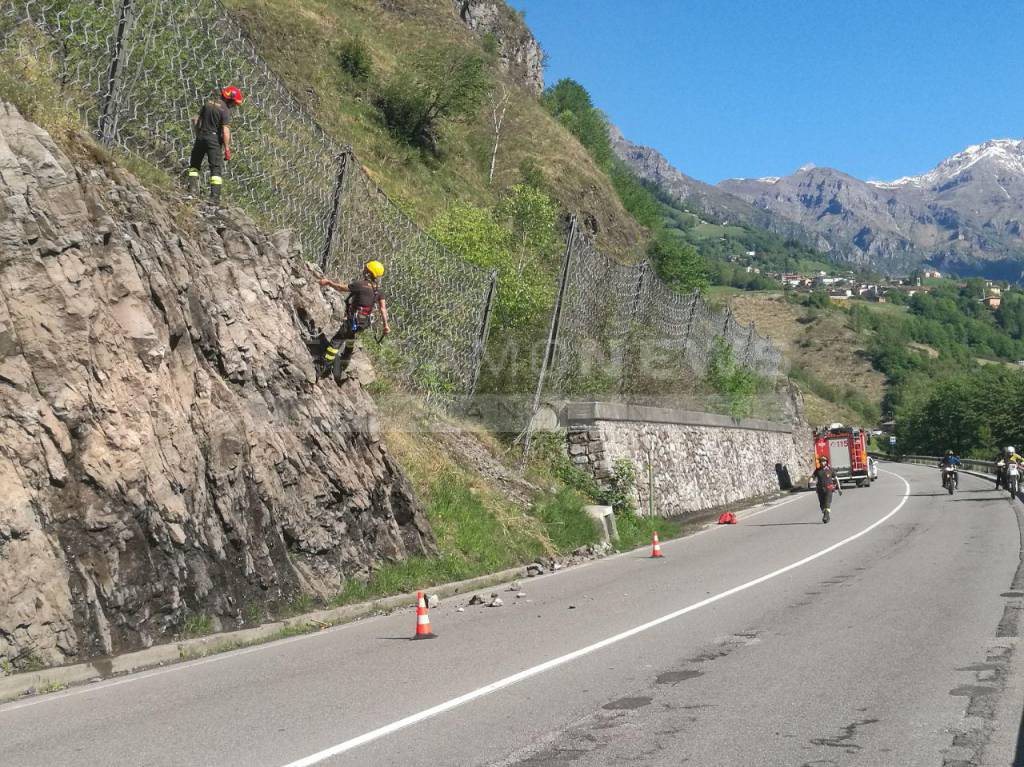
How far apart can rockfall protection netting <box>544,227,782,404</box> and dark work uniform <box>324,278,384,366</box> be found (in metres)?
10.2

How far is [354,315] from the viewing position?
45.4ft

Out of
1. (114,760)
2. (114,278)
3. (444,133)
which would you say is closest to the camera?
(114,760)

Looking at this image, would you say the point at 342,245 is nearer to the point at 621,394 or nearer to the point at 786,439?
the point at 621,394

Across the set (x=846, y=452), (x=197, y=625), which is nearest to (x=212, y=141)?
(x=197, y=625)

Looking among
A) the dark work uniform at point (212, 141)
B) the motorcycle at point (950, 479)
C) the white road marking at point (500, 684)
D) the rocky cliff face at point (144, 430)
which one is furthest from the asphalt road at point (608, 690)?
the motorcycle at point (950, 479)

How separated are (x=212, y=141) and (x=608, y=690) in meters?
8.94

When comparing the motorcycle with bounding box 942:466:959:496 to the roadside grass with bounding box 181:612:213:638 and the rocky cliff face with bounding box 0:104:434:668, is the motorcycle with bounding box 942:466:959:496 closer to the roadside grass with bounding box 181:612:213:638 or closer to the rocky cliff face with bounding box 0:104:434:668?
the rocky cliff face with bounding box 0:104:434:668

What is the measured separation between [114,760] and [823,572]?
11.1 meters

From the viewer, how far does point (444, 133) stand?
2361 inches

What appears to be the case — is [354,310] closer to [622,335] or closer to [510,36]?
[622,335]

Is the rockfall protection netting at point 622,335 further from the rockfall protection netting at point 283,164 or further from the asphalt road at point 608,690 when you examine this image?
the asphalt road at point 608,690

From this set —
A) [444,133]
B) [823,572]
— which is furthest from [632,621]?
[444,133]

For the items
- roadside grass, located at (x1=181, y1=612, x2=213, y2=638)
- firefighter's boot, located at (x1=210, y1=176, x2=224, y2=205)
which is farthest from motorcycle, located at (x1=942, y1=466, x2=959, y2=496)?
roadside grass, located at (x1=181, y1=612, x2=213, y2=638)

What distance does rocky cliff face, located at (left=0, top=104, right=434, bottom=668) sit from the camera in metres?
8.68
